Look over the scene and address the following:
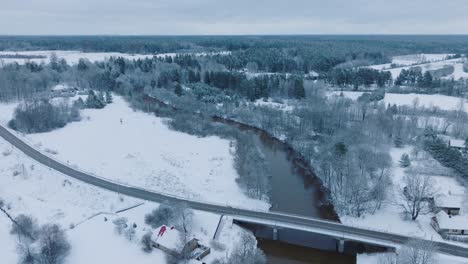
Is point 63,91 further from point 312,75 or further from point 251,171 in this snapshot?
point 312,75

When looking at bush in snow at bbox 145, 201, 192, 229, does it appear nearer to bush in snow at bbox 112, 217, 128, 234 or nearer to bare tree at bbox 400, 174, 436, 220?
bush in snow at bbox 112, 217, 128, 234

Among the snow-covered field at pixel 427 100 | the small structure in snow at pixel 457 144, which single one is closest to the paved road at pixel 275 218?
the small structure in snow at pixel 457 144

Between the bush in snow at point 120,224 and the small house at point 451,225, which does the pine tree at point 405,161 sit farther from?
the bush in snow at point 120,224

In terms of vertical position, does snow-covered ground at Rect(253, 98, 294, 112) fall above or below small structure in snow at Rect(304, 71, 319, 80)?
below

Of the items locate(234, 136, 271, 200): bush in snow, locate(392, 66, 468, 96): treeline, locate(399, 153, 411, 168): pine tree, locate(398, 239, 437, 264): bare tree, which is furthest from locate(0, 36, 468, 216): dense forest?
locate(398, 239, 437, 264): bare tree

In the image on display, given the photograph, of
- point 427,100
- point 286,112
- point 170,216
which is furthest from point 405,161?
point 427,100

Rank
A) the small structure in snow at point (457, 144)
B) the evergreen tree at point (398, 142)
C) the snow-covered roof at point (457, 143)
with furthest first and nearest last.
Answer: the evergreen tree at point (398, 142) < the snow-covered roof at point (457, 143) < the small structure in snow at point (457, 144)
